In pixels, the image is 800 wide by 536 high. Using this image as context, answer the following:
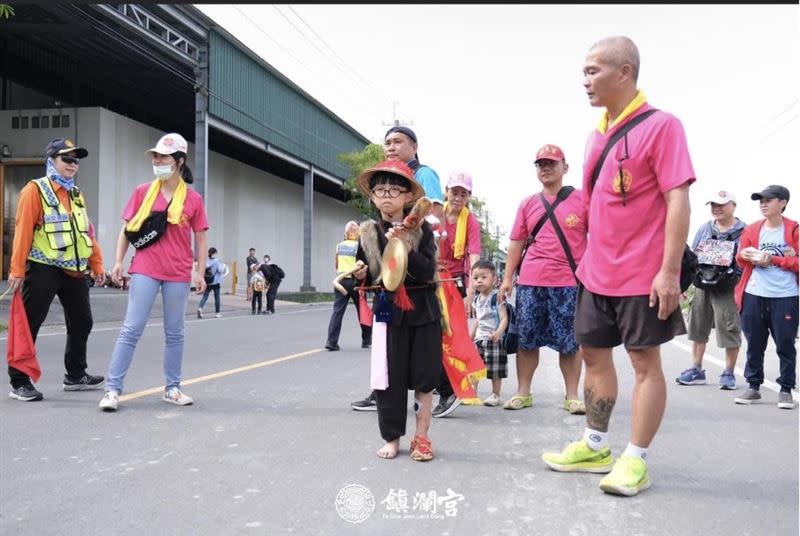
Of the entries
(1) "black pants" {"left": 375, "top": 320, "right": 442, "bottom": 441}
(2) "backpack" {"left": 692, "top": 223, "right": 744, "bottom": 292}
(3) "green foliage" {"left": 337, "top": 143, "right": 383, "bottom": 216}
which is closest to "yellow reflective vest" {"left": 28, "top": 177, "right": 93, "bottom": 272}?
(1) "black pants" {"left": 375, "top": 320, "right": 442, "bottom": 441}

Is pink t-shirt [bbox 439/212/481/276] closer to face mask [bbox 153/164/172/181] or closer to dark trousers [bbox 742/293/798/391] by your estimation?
face mask [bbox 153/164/172/181]

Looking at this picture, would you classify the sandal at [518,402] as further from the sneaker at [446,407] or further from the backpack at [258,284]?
the backpack at [258,284]

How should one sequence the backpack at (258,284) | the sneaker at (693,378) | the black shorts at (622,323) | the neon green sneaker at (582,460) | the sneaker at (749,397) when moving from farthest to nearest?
the backpack at (258,284) → the sneaker at (693,378) → the sneaker at (749,397) → the neon green sneaker at (582,460) → the black shorts at (622,323)

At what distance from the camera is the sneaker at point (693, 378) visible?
7066 mm

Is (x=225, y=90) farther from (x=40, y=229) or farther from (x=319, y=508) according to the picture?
(x=319, y=508)

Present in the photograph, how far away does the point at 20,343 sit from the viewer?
5434 millimetres

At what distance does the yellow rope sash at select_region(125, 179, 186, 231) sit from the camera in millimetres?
5289

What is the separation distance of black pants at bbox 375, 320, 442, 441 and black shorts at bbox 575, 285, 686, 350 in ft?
2.75

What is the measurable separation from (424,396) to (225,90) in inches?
969

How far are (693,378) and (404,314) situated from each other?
167 inches

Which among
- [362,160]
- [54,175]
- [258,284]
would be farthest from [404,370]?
[362,160]

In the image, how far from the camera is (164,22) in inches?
873

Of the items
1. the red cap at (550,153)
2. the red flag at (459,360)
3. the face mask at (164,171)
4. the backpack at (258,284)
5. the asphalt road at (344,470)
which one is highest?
the red cap at (550,153)

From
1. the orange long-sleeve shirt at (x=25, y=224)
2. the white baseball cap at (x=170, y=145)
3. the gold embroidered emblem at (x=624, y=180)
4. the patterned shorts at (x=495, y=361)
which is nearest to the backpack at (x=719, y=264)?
the patterned shorts at (x=495, y=361)
